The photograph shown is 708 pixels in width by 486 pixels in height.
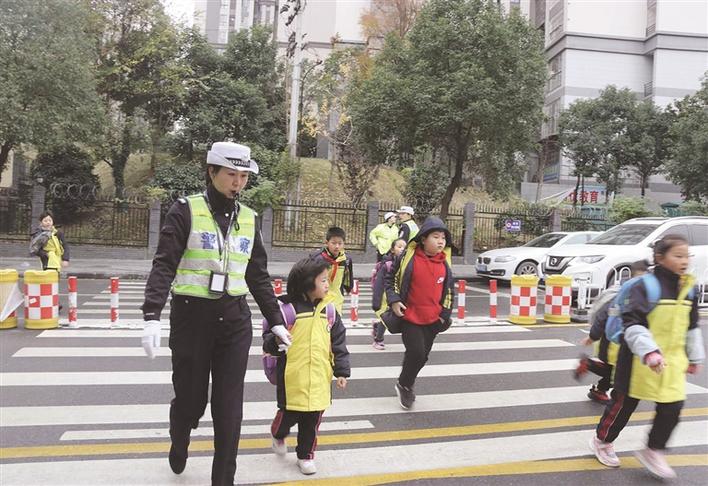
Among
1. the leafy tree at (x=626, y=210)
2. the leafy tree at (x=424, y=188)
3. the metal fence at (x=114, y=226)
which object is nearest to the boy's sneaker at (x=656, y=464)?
the metal fence at (x=114, y=226)

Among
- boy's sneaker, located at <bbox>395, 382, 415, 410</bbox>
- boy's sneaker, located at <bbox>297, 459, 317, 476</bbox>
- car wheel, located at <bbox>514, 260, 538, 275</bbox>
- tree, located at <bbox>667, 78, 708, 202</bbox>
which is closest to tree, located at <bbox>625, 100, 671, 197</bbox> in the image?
tree, located at <bbox>667, 78, 708, 202</bbox>

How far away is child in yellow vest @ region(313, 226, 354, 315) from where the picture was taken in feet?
20.9

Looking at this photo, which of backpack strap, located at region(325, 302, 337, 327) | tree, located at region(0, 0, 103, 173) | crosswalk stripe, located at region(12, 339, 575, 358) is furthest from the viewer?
tree, located at region(0, 0, 103, 173)

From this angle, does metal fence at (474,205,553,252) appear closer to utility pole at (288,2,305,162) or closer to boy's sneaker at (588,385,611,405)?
utility pole at (288,2,305,162)

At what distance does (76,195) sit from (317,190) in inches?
418

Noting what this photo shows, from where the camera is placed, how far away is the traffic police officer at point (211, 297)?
3.13 metres

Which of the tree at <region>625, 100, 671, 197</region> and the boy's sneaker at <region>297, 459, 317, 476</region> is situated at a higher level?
the tree at <region>625, 100, 671, 197</region>

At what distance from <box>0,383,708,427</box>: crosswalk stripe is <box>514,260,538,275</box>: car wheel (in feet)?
28.9

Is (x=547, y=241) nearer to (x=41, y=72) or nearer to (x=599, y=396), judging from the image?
(x=599, y=396)

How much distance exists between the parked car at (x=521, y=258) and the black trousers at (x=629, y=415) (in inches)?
423

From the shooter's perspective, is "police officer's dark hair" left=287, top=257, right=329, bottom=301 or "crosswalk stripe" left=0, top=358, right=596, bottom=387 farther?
"crosswalk stripe" left=0, top=358, right=596, bottom=387

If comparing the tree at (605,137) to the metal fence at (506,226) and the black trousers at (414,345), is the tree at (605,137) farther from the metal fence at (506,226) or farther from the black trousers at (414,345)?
the black trousers at (414,345)

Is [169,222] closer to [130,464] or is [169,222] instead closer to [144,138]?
[130,464]

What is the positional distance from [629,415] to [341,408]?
90.0 inches
